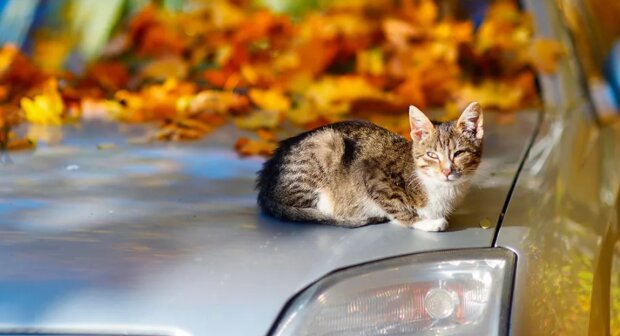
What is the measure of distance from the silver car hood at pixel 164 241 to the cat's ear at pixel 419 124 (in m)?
0.17

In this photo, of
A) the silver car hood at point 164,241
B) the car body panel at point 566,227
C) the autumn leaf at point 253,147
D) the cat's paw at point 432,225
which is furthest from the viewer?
the autumn leaf at point 253,147

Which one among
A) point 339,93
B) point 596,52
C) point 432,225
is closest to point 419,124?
point 432,225

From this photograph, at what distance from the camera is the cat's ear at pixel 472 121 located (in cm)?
175

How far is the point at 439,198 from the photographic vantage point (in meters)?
1.79

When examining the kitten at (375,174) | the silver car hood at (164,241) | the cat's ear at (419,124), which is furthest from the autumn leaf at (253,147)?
the cat's ear at (419,124)

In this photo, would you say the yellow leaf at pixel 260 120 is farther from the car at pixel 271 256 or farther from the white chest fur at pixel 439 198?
the white chest fur at pixel 439 198

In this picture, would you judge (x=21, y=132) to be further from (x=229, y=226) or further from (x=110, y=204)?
(x=229, y=226)

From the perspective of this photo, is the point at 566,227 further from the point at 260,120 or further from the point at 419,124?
the point at 260,120

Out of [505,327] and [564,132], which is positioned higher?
[564,132]

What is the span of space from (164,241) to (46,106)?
1.00m

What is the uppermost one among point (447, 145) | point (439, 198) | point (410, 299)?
point (447, 145)

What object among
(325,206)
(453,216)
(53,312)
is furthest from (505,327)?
(53,312)

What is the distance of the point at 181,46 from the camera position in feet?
8.64

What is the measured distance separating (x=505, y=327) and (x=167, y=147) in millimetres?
1063
